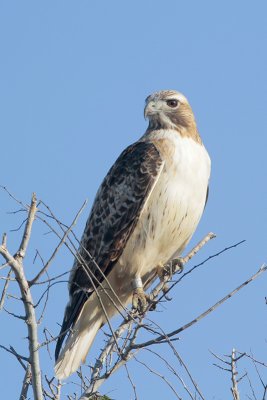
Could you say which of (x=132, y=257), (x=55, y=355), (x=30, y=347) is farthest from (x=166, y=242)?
(x=30, y=347)

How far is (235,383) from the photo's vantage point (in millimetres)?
5578

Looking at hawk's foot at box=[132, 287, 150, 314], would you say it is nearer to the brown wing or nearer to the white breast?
the white breast

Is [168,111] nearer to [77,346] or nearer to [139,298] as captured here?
[139,298]

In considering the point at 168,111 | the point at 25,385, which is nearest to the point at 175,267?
the point at 168,111

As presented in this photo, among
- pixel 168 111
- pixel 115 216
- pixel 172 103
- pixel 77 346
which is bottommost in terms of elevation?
pixel 77 346

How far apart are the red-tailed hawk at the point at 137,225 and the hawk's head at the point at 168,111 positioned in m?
0.21

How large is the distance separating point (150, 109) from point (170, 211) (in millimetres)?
1416

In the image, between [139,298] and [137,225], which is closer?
[139,298]

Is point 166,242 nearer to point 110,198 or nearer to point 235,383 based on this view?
point 110,198

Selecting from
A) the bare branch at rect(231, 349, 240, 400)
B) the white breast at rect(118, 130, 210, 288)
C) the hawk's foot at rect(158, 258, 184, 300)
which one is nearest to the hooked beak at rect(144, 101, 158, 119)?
the white breast at rect(118, 130, 210, 288)

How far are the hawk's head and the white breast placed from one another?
0.50m

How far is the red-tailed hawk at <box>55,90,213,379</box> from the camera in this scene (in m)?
7.91

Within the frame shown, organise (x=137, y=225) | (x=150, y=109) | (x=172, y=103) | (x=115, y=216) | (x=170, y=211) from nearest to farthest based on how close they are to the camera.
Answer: (x=170, y=211), (x=137, y=225), (x=115, y=216), (x=150, y=109), (x=172, y=103)

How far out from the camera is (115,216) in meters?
8.27
